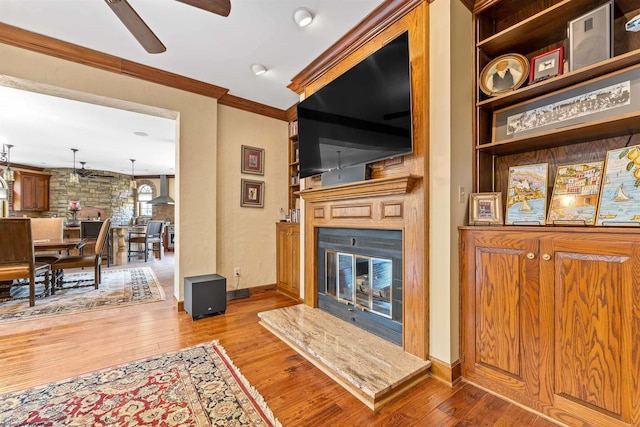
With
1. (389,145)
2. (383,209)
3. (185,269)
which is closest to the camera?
(389,145)

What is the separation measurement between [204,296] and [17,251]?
93.1 inches

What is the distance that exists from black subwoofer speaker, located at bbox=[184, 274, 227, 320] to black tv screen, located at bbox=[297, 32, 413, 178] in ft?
5.28

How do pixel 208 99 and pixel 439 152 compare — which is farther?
pixel 208 99

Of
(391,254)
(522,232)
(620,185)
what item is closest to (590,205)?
(620,185)

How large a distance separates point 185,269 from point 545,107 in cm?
361

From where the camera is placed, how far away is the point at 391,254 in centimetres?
214

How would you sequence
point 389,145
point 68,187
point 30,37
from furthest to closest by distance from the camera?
1. point 68,187
2. point 30,37
3. point 389,145

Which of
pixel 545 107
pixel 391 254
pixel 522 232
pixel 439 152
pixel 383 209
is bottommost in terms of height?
pixel 391 254

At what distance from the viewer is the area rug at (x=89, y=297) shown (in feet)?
10.0

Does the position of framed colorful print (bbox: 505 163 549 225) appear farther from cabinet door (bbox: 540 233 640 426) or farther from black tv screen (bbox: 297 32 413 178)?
black tv screen (bbox: 297 32 413 178)

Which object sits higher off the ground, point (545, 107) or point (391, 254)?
point (545, 107)

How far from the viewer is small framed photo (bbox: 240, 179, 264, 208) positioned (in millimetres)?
3787

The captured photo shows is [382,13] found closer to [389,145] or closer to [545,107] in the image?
[389,145]

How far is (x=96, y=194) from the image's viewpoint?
9.09 meters
